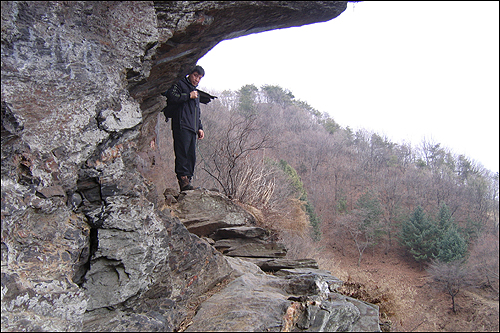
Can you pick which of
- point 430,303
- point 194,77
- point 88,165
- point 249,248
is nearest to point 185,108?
point 194,77

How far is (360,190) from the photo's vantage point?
120 feet

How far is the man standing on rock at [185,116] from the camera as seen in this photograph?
14.8 ft

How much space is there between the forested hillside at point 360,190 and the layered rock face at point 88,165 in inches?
132

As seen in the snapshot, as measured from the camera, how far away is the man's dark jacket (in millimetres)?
4465

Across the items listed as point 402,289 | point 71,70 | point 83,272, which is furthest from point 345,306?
point 402,289

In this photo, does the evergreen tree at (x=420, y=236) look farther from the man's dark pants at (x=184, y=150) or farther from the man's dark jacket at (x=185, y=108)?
the man's dark jacket at (x=185, y=108)

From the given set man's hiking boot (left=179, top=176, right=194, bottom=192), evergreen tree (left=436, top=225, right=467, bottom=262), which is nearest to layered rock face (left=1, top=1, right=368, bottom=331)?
man's hiking boot (left=179, top=176, right=194, bottom=192)

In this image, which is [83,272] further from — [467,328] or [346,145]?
[346,145]

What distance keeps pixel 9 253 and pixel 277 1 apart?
2971mm

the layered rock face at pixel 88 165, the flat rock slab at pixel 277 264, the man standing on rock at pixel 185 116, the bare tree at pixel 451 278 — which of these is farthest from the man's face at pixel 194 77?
the bare tree at pixel 451 278

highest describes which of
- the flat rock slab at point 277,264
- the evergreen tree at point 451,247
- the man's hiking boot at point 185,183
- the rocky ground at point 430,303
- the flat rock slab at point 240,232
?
the man's hiking boot at point 185,183

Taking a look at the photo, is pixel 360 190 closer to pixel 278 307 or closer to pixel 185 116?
pixel 185 116

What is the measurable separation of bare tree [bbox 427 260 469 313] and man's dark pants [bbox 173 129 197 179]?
1775cm

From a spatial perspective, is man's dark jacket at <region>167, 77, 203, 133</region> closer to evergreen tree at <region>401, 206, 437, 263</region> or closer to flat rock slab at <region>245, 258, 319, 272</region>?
flat rock slab at <region>245, 258, 319, 272</region>
